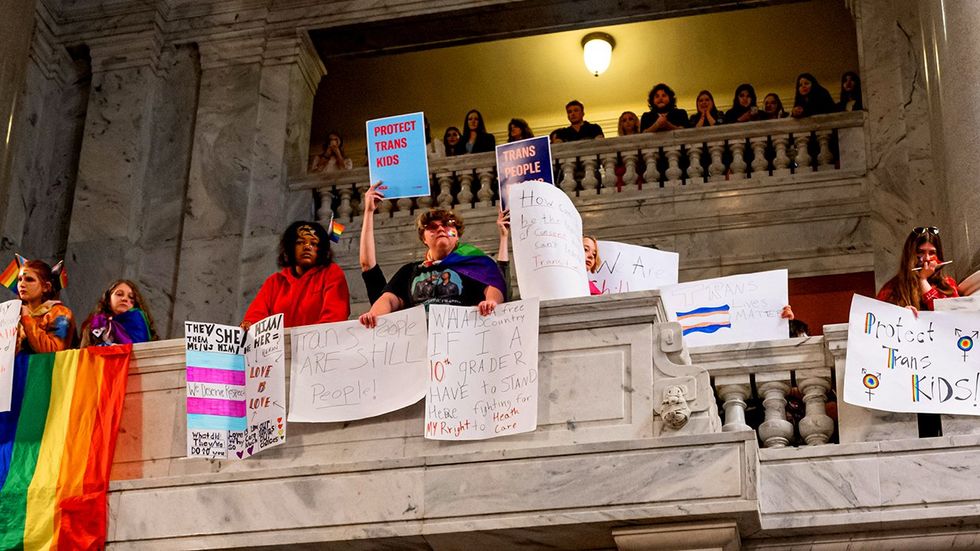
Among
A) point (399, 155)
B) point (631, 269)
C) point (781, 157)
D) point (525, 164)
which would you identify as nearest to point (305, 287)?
point (399, 155)

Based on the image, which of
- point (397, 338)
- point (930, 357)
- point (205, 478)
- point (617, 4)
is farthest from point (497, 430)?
point (617, 4)

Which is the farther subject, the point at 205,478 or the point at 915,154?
the point at 915,154

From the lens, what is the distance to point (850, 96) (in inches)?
648

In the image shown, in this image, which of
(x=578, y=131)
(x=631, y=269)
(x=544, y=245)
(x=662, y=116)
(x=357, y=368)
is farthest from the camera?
(x=578, y=131)

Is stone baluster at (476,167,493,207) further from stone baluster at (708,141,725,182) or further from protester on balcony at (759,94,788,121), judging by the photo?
protester on balcony at (759,94,788,121)

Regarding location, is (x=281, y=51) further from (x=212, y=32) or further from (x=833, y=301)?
(x=833, y=301)

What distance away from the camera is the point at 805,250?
616 inches

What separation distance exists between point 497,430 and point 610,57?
11.6m

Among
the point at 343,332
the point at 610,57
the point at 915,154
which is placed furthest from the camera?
the point at 610,57

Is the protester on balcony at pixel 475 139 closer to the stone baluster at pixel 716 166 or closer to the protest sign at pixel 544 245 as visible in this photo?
the stone baluster at pixel 716 166

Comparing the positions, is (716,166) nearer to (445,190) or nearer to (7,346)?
(445,190)

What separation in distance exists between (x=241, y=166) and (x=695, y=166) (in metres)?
4.45

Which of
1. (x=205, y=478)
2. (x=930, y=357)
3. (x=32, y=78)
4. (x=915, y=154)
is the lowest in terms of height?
(x=205, y=478)

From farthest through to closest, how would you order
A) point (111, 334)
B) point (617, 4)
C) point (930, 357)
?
point (617, 4), point (111, 334), point (930, 357)
